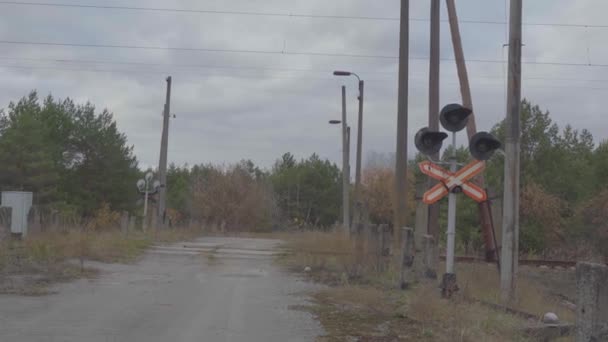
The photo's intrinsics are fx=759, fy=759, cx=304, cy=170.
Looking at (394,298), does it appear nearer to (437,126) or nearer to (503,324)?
(503,324)

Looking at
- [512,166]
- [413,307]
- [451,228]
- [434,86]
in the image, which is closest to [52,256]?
[451,228]

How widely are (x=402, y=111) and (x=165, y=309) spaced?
12.5m

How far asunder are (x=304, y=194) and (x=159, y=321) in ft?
277

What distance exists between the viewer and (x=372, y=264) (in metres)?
16.7

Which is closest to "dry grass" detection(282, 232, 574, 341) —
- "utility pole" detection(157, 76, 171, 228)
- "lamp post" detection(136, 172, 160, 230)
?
"utility pole" detection(157, 76, 171, 228)

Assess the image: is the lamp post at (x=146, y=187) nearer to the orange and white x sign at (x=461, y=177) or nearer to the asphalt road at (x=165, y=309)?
the asphalt road at (x=165, y=309)

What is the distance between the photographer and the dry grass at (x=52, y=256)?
14603 millimetres

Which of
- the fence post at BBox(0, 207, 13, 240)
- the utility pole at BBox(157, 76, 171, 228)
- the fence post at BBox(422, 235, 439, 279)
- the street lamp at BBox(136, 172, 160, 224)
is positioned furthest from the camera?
the street lamp at BBox(136, 172, 160, 224)

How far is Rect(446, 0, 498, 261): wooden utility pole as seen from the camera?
56.7 feet

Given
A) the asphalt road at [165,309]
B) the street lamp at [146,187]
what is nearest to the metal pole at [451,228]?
the asphalt road at [165,309]

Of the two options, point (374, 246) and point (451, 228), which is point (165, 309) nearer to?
point (451, 228)

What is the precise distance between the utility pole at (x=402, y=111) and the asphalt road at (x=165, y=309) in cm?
521

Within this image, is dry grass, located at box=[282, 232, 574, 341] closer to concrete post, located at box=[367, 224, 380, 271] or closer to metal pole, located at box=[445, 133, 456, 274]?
concrete post, located at box=[367, 224, 380, 271]

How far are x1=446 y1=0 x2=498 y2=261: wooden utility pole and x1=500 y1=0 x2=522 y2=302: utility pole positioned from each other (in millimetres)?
3020
